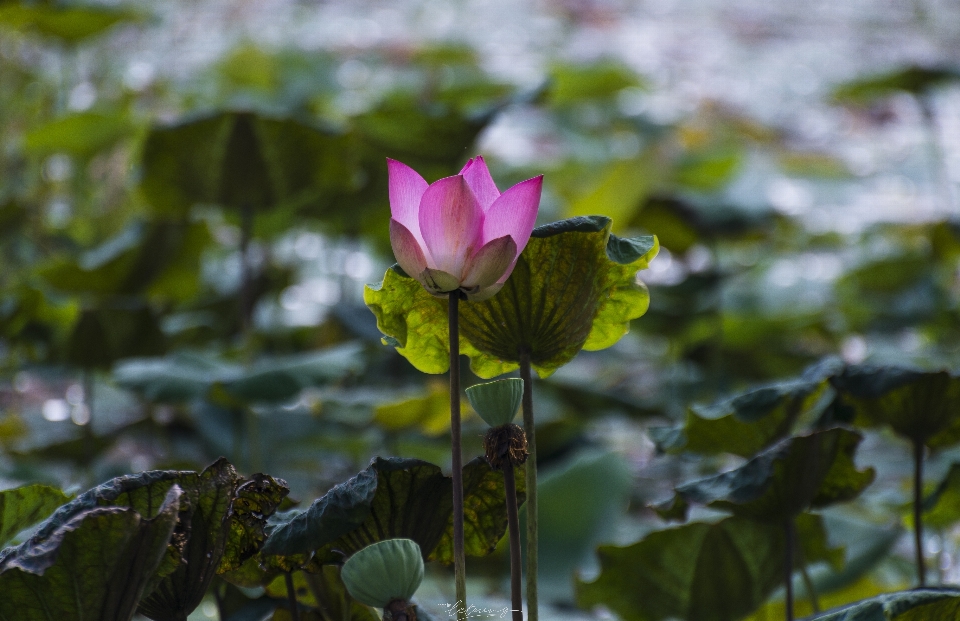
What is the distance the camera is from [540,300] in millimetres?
375

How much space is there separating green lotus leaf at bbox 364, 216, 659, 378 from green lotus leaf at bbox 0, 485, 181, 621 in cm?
12

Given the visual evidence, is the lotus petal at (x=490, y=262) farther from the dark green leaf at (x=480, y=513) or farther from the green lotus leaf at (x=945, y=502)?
the green lotus leaf at (x=945, y=502)

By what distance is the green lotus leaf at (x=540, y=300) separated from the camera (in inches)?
14.6

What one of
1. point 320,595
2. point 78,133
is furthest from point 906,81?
point 320,595

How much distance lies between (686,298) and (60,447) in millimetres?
874

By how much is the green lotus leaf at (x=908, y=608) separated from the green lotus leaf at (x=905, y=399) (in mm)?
119

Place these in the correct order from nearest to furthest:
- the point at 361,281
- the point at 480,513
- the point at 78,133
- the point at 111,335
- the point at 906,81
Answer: the point at 480,513 → the point at 111,335 → the point at 78,133 → the point at 906,81 → the point at 361,281

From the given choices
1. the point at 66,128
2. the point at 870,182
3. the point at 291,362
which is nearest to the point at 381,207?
the point at 66,128

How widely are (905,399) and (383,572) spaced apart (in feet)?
1.05

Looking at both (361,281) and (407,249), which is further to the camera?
(361,281)

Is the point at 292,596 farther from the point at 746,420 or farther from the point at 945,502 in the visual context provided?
the point at 945,502

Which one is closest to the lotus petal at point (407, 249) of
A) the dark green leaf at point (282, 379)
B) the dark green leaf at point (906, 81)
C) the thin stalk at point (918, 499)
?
the thin stalk at point (918, 499)

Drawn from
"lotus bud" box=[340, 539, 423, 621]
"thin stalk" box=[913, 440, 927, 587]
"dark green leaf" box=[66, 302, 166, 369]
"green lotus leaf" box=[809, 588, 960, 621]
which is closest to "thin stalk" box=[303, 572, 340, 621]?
"lotus bud" box=[340, 539, 423, 621]

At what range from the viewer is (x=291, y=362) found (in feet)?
2.80
